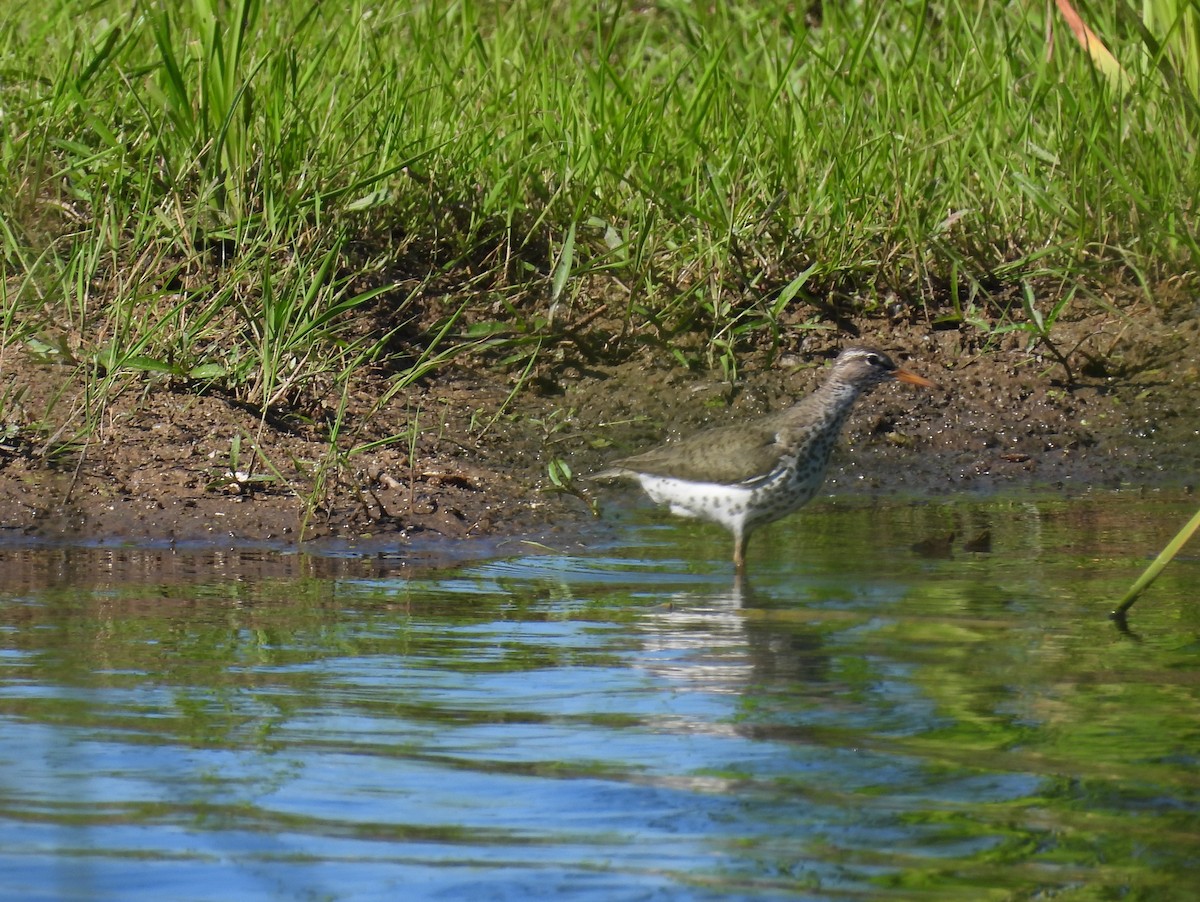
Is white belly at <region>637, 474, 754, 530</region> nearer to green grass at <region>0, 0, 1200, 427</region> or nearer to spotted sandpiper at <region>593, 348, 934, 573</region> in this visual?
spotted sandpiper at <region>593, 348, 934, 573</region>

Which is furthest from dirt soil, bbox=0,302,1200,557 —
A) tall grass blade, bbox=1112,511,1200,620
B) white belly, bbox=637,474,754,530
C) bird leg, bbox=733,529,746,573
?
tall grass blade, bbox=1112,511,1200,620

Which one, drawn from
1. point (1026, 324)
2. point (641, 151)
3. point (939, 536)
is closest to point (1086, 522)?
point (939, 536)

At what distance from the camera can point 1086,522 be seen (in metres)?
6.52

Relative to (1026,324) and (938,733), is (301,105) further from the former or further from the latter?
(938,733)

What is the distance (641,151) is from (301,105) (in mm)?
1387

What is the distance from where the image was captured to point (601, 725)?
4.03 m

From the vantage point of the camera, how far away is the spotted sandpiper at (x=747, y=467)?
640 cm

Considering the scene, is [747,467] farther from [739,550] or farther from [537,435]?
[537,435]

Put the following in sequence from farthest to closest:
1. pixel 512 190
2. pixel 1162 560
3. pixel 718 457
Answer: pixel 512 190, pixel 718 457, pixel 1162 560

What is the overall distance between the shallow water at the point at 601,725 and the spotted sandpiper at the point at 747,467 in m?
0.28

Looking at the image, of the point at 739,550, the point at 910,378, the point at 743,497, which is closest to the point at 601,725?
the point at 739,550

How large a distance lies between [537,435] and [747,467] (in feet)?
3.46

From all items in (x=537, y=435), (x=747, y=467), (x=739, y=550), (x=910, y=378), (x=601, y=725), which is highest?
(x=910, y=378)

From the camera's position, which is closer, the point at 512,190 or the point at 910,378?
the point at 910,378
